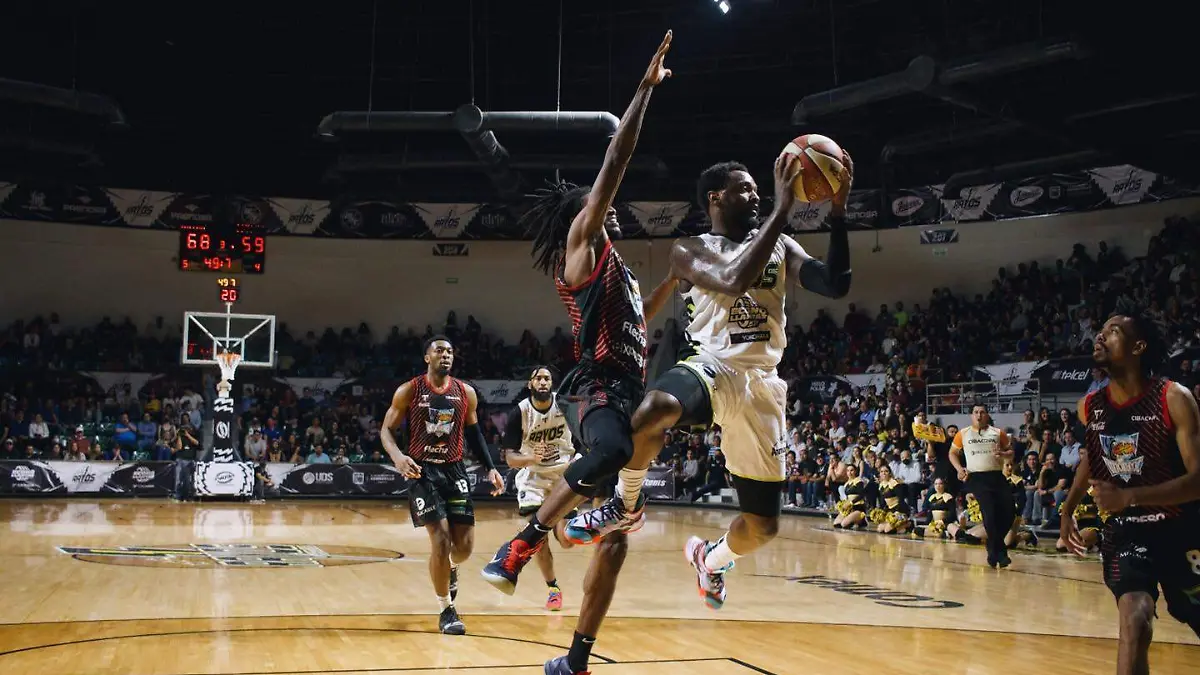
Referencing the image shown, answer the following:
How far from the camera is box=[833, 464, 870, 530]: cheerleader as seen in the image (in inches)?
715

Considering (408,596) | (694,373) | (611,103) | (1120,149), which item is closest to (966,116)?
(1120,149)

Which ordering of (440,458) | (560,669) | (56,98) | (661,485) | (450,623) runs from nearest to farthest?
(560,669) < (450,623) < (440,458) < (56,98) < (661,485)

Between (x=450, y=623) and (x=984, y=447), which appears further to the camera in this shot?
(x=984, y=447)

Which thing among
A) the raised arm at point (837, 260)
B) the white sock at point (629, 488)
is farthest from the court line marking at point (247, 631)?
the raised arm at point (837, 260)

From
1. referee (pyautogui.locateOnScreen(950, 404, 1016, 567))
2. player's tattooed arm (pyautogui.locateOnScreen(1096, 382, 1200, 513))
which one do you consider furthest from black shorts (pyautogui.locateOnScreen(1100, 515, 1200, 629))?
referee (pyautogui.locateOnScreen(950, 404, 1016, 567))

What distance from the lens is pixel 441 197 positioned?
91.6 ft

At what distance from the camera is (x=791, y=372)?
26.5 meters

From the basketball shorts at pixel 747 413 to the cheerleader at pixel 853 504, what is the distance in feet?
44.7

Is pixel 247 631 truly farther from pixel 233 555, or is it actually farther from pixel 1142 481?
pixel 1142 481

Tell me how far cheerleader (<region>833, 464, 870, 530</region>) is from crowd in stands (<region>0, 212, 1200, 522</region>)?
21cm

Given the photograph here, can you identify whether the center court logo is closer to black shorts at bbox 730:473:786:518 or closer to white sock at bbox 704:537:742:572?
white sock at bbox 704:537:742:572

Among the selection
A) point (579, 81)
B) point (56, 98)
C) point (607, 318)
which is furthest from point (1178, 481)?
point (56, 98)

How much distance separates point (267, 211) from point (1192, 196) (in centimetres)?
2291

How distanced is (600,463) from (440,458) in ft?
12.2
